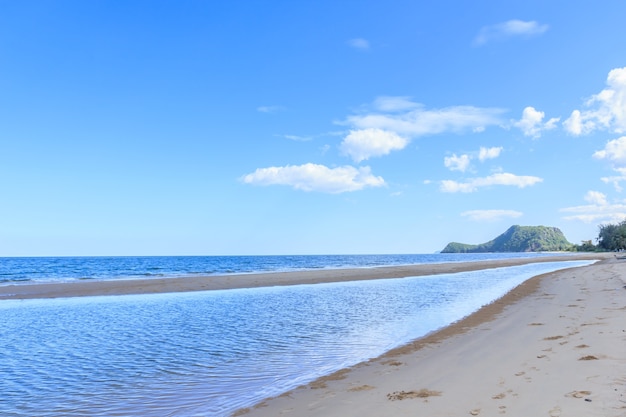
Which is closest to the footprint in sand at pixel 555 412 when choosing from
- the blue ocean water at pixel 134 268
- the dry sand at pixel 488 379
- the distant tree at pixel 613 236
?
the dry sand at pixel 488 379

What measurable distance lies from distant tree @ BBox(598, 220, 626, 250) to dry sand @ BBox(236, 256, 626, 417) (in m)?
137

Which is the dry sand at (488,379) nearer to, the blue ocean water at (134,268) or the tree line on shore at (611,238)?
the blue ocean water at (134,268)

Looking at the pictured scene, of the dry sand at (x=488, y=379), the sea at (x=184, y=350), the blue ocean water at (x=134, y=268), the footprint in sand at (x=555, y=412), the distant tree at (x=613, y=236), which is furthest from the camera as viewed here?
the distant tree at (x=613, y=236)

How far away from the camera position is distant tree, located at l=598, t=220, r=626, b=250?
4872 inches

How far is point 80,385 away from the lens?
8359 millimetres

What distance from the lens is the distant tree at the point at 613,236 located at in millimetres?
123750

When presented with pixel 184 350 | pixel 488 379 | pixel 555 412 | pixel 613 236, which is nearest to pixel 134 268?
pixel 184 350

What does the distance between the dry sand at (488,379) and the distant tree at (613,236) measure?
451 feet

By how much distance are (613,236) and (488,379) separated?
15798cm

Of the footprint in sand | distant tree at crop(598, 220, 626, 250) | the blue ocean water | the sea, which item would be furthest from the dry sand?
distant tree at crop(598, 220, 626, 250)

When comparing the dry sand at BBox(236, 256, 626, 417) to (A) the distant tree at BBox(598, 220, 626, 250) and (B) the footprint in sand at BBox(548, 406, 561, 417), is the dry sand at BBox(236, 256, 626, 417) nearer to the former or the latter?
(B) the footprint in sand at BBox(548, 406, 561, 417)

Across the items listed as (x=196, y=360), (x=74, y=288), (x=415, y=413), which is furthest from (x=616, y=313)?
(x=74, y=288)

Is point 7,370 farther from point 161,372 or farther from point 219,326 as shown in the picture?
point 219,326

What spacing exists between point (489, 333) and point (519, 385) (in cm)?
569
